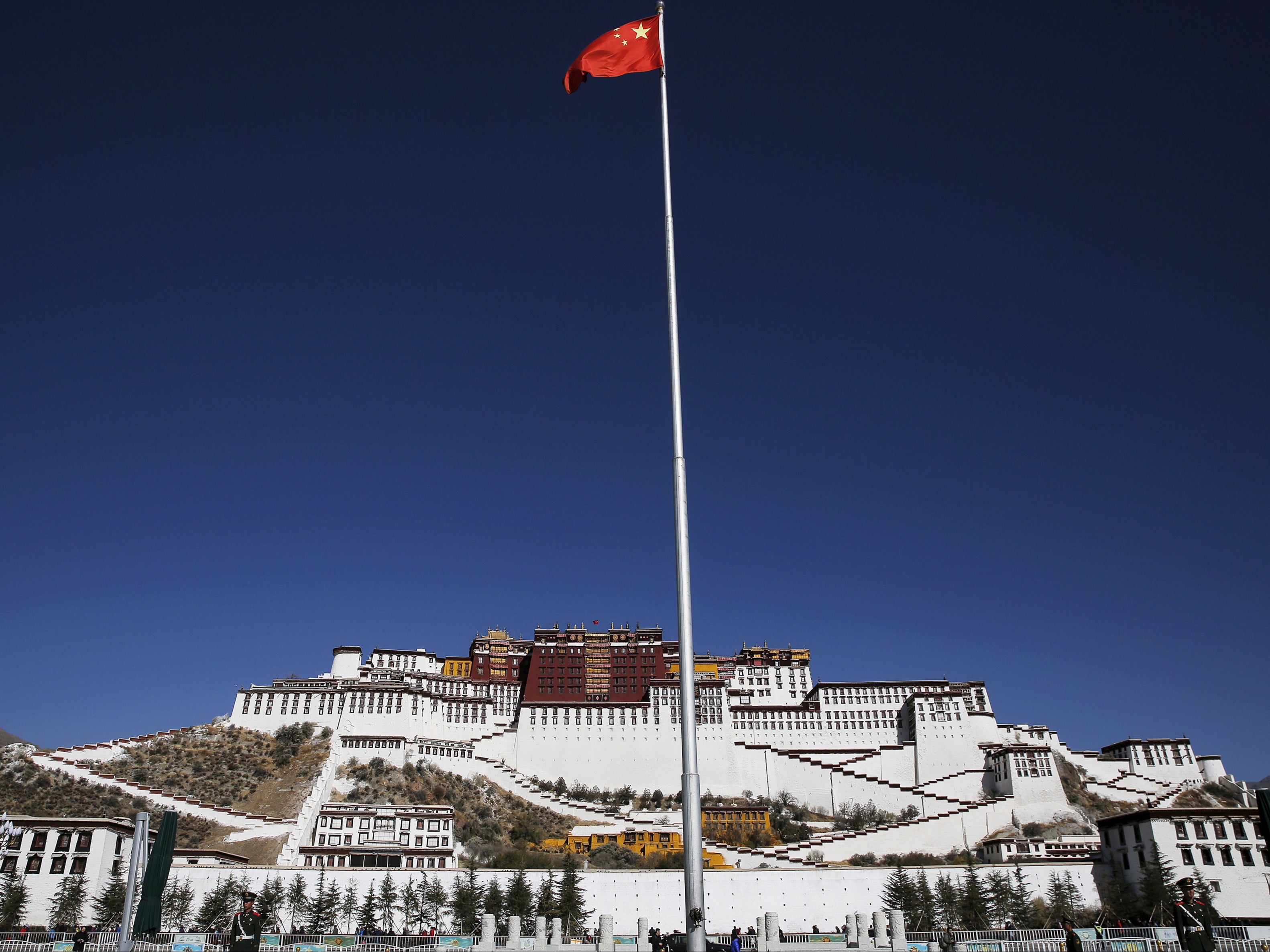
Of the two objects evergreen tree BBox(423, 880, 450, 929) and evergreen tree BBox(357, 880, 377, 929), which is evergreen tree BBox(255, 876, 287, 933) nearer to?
evergreen tree BBox(357, 880, 377, 929)

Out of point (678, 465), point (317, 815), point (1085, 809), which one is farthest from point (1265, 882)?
point (317, 815)

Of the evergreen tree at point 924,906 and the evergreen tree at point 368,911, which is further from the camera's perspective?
the evergreen tree at point 368,911

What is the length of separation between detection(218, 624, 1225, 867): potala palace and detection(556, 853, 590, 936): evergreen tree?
28.7m

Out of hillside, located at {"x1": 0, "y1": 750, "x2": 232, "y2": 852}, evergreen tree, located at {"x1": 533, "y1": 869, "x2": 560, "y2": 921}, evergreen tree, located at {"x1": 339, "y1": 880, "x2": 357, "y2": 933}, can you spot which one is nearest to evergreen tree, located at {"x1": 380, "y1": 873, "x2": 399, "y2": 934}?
evergreen tree, located at {"x1": 339, "y1": 880, "x2": 357, "y2": 933}

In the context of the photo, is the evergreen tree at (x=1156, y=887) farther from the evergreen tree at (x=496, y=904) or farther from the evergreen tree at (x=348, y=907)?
the evergreen tree at (x=348, y=907)

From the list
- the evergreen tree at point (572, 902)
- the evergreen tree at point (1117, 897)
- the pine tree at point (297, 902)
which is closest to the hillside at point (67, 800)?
the pine tree at point (297, 902)

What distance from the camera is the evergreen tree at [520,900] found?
4734 cm

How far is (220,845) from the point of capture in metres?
61.8

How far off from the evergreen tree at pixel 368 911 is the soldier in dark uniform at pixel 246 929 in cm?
3349

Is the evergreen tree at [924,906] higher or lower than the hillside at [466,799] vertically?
lower

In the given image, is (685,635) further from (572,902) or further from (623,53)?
(572,902)

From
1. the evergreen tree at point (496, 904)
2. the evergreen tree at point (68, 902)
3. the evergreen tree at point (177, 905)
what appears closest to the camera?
the evergreen tree at point (68, 902)

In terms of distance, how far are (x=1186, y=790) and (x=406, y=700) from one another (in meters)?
73.4

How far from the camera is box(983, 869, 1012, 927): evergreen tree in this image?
48281mm
